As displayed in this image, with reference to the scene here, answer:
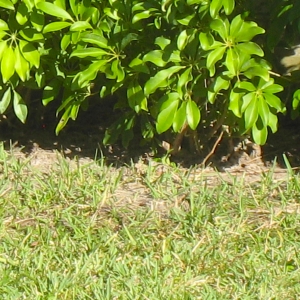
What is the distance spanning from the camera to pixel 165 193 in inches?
181

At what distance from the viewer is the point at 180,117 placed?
4191 mm

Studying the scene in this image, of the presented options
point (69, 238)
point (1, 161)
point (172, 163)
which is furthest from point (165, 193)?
point (1, 161)

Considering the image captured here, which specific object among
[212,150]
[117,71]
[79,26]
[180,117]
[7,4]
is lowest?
[212,150]

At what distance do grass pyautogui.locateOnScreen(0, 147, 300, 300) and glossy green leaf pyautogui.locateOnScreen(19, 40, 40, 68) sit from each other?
2.53 ft

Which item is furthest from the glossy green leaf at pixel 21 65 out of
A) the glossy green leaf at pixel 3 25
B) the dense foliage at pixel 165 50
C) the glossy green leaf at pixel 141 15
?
the glossy green leaf at pixel 141 15

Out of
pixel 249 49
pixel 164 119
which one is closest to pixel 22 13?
pixel 164 119

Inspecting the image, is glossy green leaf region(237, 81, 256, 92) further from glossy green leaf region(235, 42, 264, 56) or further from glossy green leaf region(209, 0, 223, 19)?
glossy green leaf region(209, 0, 223, 19)

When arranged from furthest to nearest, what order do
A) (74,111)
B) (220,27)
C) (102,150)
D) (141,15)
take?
(102,150), (74,111), (141,15), (220,27)

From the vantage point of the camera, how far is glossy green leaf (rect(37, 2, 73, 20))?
398 cm

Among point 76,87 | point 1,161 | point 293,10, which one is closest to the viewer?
point 293,10

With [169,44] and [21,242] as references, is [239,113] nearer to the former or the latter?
[169,44]

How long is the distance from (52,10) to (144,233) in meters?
1.27

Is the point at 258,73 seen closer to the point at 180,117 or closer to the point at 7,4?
the point at 180,117

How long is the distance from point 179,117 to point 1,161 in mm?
1311
